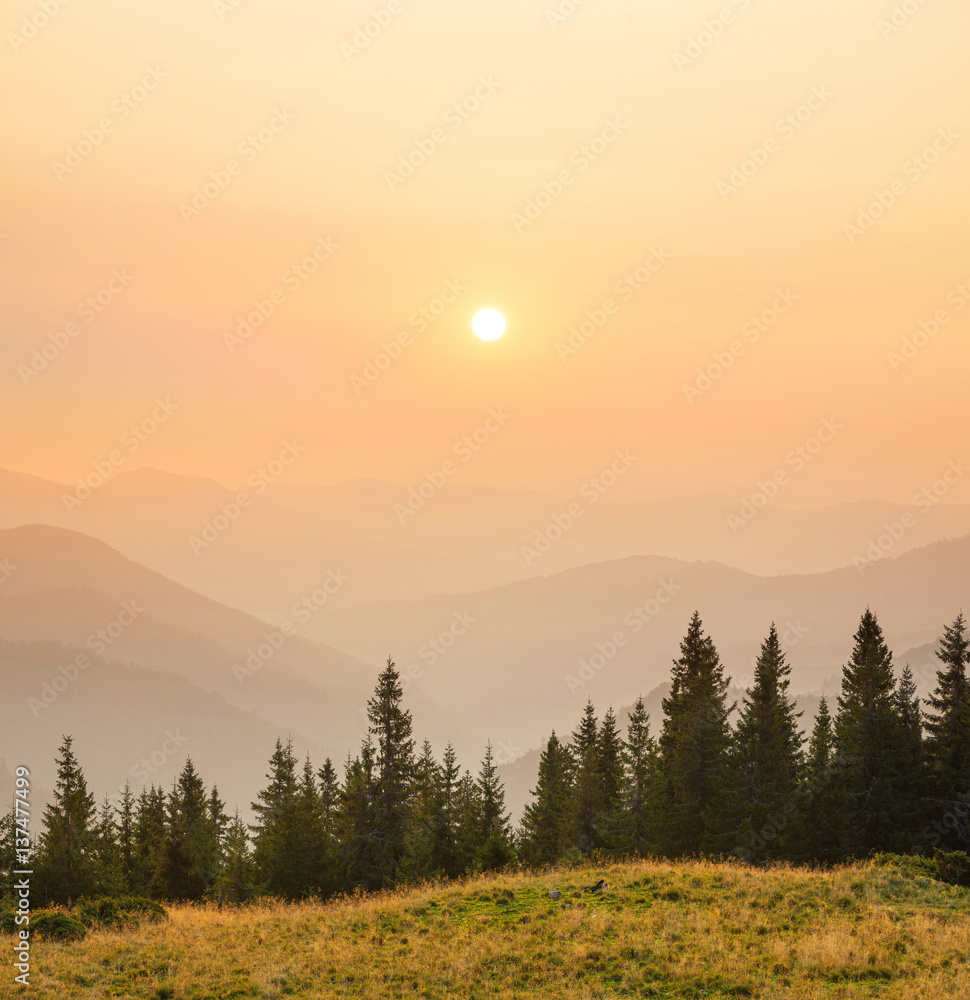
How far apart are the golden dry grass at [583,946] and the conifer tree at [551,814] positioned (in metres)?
28.4

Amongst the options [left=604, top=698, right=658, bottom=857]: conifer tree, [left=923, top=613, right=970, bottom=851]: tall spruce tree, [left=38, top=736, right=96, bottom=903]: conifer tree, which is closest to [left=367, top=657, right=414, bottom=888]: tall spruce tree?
[left=604, top=698, right=658, bottom=857]: conifer tree

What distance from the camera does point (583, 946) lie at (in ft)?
61.1

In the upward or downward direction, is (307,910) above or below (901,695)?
below

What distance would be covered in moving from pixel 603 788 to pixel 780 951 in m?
37.1

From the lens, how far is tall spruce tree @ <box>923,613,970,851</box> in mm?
38094

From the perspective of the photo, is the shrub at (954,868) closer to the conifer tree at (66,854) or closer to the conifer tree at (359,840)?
the conifer tree at (359,840)

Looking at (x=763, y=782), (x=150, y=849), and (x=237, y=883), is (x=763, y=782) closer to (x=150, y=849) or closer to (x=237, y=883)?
(x=237, y=883)

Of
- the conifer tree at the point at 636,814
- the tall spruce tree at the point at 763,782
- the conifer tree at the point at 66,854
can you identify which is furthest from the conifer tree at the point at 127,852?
the tall spruce tree at the point at 763,782

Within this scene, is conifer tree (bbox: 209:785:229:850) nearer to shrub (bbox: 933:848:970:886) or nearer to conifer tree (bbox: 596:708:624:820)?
conifer tree (bbox: 596:708:624:820)

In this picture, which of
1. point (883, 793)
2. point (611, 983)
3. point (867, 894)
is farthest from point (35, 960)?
point (883, 793)

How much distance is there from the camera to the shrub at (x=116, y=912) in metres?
25.3

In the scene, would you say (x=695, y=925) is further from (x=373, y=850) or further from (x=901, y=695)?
(x=901, y=695)

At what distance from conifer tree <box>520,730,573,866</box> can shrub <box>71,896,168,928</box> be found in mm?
28105

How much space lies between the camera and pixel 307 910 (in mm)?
26281
